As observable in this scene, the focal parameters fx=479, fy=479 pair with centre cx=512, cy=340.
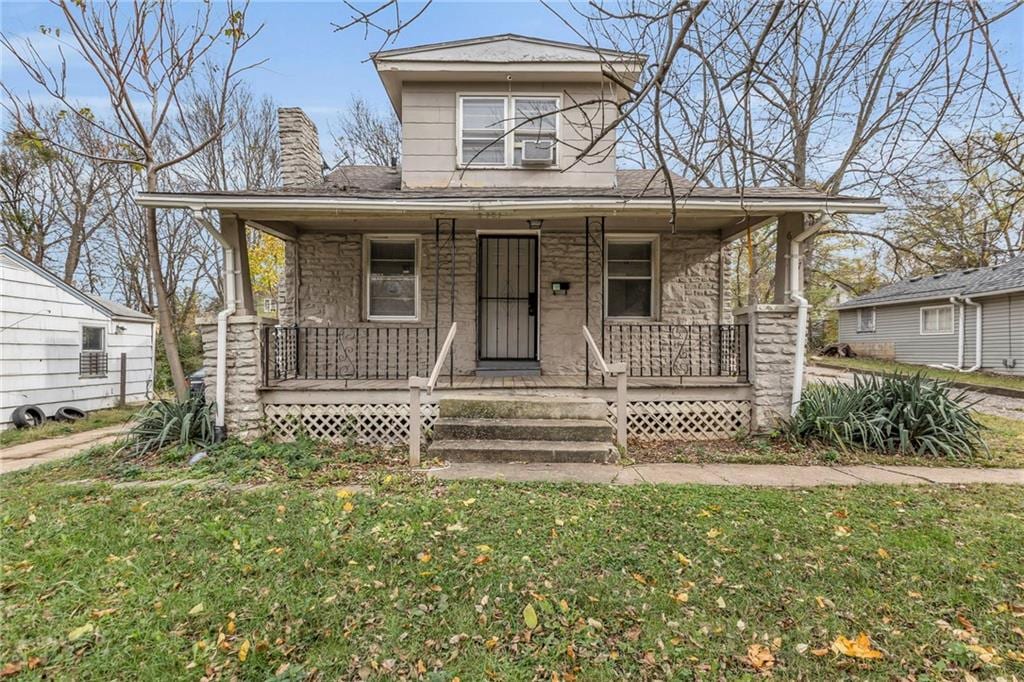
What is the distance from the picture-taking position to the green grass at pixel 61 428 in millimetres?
7434

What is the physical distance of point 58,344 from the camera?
30.9ft

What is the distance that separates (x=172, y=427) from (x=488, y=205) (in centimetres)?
457

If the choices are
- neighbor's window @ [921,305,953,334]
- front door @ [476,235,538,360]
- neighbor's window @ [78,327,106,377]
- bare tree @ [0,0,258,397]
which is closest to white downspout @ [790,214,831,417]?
front door @ [476,235,538,360]

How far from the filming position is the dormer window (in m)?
7.58

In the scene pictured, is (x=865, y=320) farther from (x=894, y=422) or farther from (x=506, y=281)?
(x=506, y=281)

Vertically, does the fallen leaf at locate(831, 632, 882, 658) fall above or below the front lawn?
below

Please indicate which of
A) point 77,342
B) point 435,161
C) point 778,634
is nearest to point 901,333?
point 435,161

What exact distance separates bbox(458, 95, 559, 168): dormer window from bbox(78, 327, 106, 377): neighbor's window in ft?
29.9

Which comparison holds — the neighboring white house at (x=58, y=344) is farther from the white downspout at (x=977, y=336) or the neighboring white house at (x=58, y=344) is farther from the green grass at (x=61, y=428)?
the white downspout at (x=977, y=336)

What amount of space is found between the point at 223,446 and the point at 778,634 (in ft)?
18.3

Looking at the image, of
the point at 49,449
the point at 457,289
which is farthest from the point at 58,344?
the point at 457,289

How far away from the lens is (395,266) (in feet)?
25.6

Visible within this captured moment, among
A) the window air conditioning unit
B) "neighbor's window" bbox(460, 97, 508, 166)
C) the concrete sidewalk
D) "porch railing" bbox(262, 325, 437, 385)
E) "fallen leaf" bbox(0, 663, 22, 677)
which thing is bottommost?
"fallen leaf" bbox(0, 663, 22, 677)

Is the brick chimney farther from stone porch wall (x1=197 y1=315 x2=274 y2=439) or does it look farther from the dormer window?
stone porch wall (x1=197 y1=315 x2=274 y2=439)
